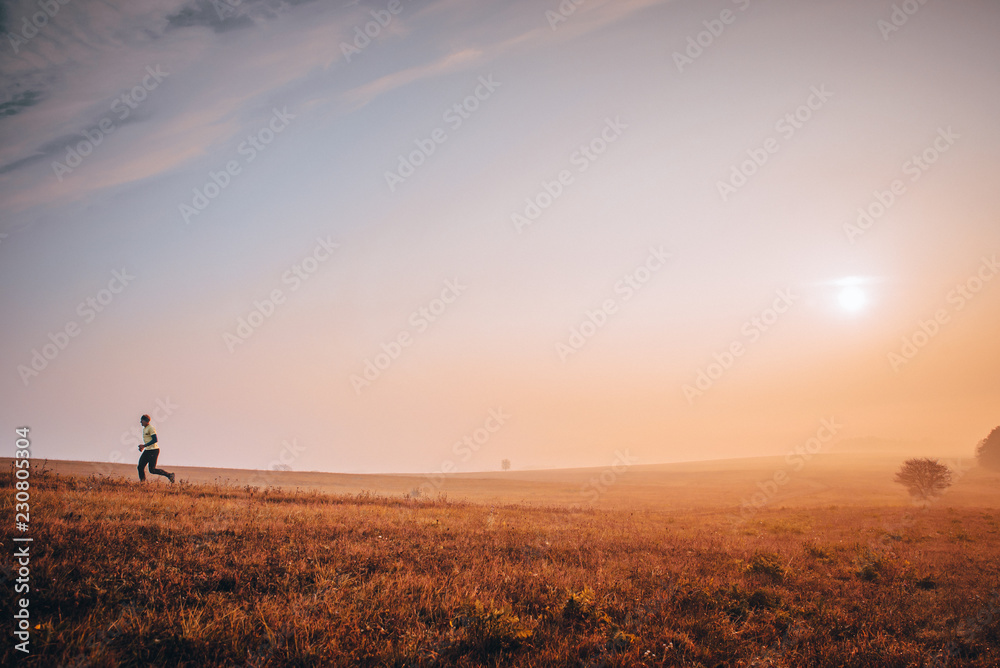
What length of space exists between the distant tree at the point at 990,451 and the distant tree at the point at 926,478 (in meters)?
51.0

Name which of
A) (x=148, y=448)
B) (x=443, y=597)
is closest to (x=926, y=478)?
(x=443, y=597)

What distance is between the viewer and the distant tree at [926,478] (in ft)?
135

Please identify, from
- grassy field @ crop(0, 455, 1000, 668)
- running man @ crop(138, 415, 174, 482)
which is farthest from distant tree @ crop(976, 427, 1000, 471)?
running man @ crop(138, 415, 174, 482)

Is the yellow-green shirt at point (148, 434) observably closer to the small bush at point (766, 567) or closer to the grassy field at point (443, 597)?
the grassy field at point (443, 597)

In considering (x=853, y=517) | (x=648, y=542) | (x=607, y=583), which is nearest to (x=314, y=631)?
(x=607, y=583)

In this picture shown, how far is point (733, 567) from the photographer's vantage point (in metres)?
9.59

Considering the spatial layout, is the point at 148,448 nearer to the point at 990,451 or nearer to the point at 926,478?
the point at 926,478

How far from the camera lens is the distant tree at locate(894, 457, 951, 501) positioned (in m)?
41.3

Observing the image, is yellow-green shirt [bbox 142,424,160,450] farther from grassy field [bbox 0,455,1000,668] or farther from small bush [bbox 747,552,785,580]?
small bush [bbox 747,552,785,580]

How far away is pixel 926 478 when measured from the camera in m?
41.6

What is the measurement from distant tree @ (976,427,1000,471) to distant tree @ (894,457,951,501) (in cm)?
5103

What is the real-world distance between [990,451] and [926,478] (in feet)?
190

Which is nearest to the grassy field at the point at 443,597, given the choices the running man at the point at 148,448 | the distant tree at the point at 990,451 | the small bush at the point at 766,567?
the small bush at the point at 766,567

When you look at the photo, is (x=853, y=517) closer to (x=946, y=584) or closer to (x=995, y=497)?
(x=946, y=584)
